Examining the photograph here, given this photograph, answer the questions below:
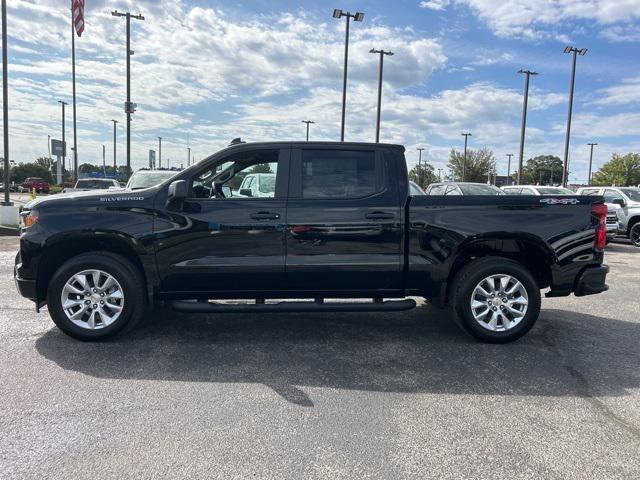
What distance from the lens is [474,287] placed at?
4.89m

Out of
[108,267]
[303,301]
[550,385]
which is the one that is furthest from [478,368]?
[108,267]

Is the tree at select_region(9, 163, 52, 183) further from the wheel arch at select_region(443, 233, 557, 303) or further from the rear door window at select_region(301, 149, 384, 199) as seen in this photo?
the wheel arch at select_region(443, 233, 557, 303)

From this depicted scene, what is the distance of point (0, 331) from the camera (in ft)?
16.9

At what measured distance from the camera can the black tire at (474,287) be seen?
16.0 feet

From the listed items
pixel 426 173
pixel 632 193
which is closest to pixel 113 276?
pixel 632 193

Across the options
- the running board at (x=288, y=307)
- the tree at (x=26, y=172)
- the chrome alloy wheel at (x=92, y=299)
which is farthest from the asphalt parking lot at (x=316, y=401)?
the tree at (x=26, y=172)

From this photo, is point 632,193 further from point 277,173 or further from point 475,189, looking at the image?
point 277,173

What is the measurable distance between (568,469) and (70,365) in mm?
3815

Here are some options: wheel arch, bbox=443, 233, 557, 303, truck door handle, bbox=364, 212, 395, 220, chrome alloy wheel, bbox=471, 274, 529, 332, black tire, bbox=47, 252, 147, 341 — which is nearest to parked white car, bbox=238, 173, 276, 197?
truck door handle, bbox=364, 212, 395, 220

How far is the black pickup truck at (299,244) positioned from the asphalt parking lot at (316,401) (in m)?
0.43

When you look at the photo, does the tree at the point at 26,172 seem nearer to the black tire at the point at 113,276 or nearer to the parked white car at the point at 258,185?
the black tire at the point at 113,276

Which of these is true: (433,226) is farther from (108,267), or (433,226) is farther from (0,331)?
(0,331)

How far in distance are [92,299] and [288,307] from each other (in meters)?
1.85

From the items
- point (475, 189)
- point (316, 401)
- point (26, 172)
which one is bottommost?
point (316, 401)
